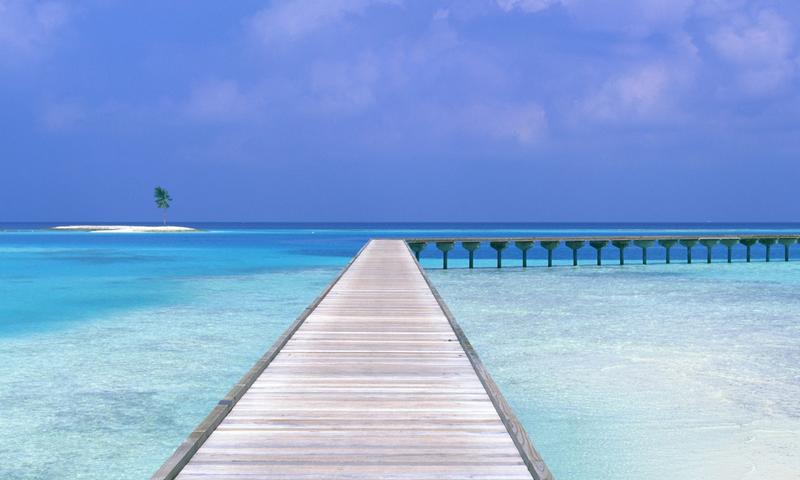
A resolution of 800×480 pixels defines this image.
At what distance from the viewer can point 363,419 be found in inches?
162

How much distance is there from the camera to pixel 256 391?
15.4 ft

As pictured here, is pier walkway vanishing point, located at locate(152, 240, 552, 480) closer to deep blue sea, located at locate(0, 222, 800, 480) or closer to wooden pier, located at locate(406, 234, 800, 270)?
deep blue sea, located at locate(0, 222, 800, 480)

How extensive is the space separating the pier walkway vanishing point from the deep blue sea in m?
1.34

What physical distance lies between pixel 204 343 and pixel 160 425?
4.33m

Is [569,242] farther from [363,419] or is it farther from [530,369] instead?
[363,419]

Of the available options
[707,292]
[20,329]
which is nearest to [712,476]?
[20,329]

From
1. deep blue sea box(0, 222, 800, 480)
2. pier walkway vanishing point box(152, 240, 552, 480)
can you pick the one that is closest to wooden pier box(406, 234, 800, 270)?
deep blue sea box(0, 222, 800, 480)

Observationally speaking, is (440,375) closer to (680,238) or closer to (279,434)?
(279,434)

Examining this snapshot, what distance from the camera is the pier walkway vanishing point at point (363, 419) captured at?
131 inches

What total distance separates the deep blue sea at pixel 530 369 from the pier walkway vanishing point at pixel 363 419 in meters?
1.34

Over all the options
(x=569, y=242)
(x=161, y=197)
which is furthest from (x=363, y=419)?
(x=161, y=197)

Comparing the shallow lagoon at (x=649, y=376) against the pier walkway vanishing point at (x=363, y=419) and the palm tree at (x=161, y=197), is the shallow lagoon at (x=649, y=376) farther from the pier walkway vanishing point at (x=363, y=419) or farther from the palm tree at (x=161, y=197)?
the palm tree at (x=161, y=197)

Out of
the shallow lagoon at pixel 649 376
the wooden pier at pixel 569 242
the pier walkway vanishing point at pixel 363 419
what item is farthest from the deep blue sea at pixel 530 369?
the wooden pier at pixel 569 242

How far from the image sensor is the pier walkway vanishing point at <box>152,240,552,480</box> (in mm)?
3334
